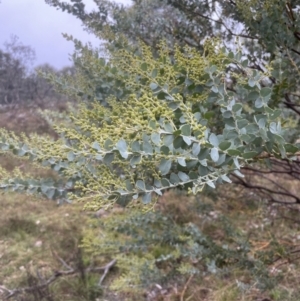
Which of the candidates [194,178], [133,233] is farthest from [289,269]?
[194,178]

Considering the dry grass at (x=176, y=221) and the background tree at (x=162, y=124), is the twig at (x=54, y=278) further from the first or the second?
the background tree at (x=162, y=124)

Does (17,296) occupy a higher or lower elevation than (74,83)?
lower

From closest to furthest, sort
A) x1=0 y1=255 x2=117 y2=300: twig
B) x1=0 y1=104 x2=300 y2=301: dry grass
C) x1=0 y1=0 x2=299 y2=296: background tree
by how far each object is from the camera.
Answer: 1. x1=0 y1=0 x2=299 y2=296: background tree
2. x1=0 y1=104 x2=300 y2=301: dry grass
3. x1=0 y1=255 x2=117 y2=300: twig

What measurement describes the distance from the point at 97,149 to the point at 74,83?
1.01m

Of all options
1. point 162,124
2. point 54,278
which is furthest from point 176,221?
point 162,124

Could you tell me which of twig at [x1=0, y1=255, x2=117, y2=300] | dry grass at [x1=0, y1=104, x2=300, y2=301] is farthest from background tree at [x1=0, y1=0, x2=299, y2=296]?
twig at [x1=0, y1=255, x2=117, y2=300]

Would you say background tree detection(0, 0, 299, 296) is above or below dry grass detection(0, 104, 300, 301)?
above

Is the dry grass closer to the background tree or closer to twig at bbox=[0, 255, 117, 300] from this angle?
twig at bbox=[0, 255, 117, 300]

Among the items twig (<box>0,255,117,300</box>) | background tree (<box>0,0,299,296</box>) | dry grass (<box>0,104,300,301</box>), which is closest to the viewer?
background tree (<box>0,0,299,296</box>)

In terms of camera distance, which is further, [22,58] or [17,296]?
[22,58]

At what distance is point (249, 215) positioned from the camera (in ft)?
12.2

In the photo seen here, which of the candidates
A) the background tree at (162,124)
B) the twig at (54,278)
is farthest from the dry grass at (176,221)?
the background tree at (162,124)

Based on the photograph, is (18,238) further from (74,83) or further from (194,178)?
(194,178)

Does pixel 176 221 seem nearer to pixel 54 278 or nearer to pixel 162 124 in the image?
pixel 54 278
